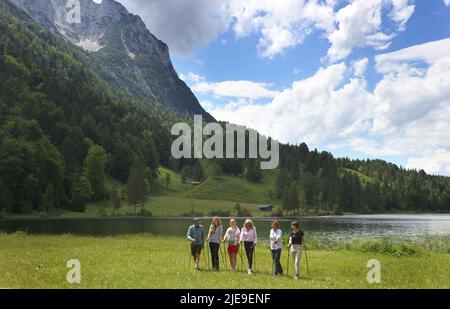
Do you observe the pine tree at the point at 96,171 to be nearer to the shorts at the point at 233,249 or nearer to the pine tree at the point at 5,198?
the pine tree at the point at 5,198

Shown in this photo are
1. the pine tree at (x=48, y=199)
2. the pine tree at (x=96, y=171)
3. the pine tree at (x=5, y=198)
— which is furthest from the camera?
the pine tree at (x=96, y=171)

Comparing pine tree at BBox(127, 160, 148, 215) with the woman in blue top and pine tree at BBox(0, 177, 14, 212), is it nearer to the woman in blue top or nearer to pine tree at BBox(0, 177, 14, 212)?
pine tree at BBox(0, 177, 14, 212)

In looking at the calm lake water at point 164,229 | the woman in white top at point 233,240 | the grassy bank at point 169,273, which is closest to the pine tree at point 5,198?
the calm lake water at point 164,229

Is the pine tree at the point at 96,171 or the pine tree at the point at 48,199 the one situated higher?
the pine tree at the point at 96,171

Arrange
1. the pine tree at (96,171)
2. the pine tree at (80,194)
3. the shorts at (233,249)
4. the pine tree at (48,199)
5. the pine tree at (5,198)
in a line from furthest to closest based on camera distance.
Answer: the pine tree at (96,171) → the pine tree at (80,194) → the pine tree at (48,199) → the pine tree at (5,198) → the shorts at (233,249)

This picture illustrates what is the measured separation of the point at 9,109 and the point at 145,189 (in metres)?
69.8

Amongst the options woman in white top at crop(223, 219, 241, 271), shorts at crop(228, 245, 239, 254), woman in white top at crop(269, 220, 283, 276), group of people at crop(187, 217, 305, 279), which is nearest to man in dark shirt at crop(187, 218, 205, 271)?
group of people at crop(187, 217, 305, 279)

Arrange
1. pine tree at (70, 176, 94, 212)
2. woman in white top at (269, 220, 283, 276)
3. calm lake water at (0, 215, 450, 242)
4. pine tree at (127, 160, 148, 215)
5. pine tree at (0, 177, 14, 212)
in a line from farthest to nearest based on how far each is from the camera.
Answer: pine tree at (127, 160, 148, 215) → pine tree at (70, 176, 94, 212) → pine tree at (0, 177, 14, 212) → calm lake water at (0, 215, 450, 242) → woman in white top at (269, 220, 283, 276)

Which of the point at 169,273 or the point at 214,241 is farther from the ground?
the point at 214,241

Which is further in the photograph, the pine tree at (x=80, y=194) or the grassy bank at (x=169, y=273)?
the pine tree at (x=80, y=194)

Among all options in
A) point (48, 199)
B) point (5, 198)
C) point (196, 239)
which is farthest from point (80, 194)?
point (196, 239)

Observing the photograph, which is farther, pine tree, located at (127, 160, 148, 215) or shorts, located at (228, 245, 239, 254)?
pine tree, located at (127, 160, 148, 215)

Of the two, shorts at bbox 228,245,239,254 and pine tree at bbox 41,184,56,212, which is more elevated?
pine tree at bbox 41,184,56,212

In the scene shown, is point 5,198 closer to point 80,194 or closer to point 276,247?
point 80,194
